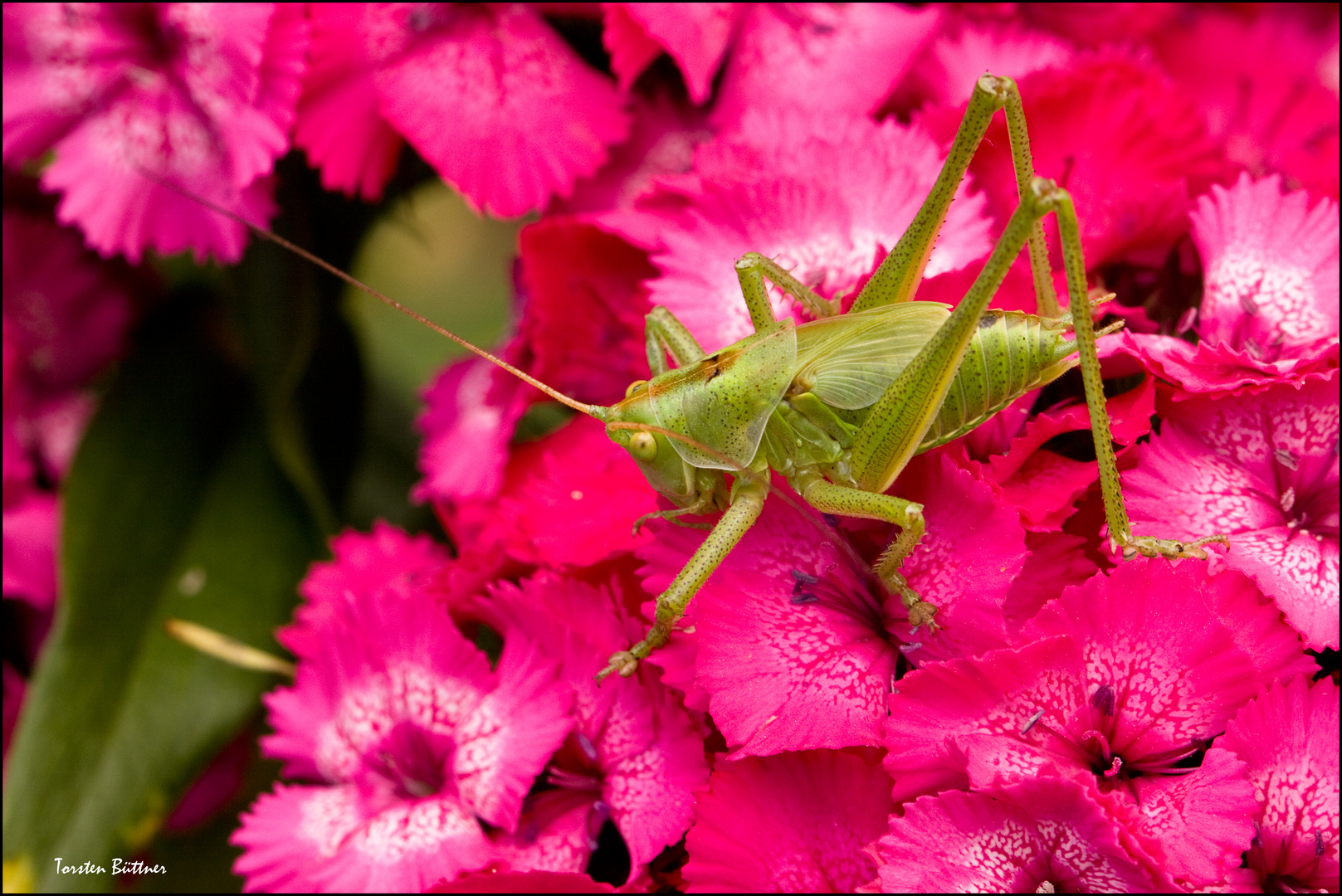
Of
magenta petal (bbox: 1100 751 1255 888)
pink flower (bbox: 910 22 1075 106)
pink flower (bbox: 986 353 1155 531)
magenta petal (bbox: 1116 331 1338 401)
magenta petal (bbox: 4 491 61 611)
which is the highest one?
pink flower (bbox: 910 22 1075 106)

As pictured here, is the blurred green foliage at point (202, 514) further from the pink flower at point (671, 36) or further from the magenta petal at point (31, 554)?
the pink flower at point (671, 36)

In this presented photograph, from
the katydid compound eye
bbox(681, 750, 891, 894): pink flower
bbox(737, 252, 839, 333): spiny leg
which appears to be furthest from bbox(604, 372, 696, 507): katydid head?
bbox(681, 750, 891, 894): pink flower

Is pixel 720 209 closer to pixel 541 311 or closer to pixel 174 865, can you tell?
pixel 541 311

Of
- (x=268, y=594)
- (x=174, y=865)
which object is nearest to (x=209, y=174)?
(x=268, y=594)

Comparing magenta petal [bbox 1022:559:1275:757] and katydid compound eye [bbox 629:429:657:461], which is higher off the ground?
magenta petal [bbox 1022:559:1275:757]

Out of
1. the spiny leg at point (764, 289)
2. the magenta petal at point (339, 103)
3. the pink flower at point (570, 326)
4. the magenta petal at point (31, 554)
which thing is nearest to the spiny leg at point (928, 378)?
the spiny leg at point (764, 289)

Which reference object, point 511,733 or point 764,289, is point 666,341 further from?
point 511,733

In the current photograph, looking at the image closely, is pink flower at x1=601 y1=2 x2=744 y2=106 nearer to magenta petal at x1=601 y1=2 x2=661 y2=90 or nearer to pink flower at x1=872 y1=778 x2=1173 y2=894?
magenta petal at x1=601 y1=2 x2=661 y2=90
